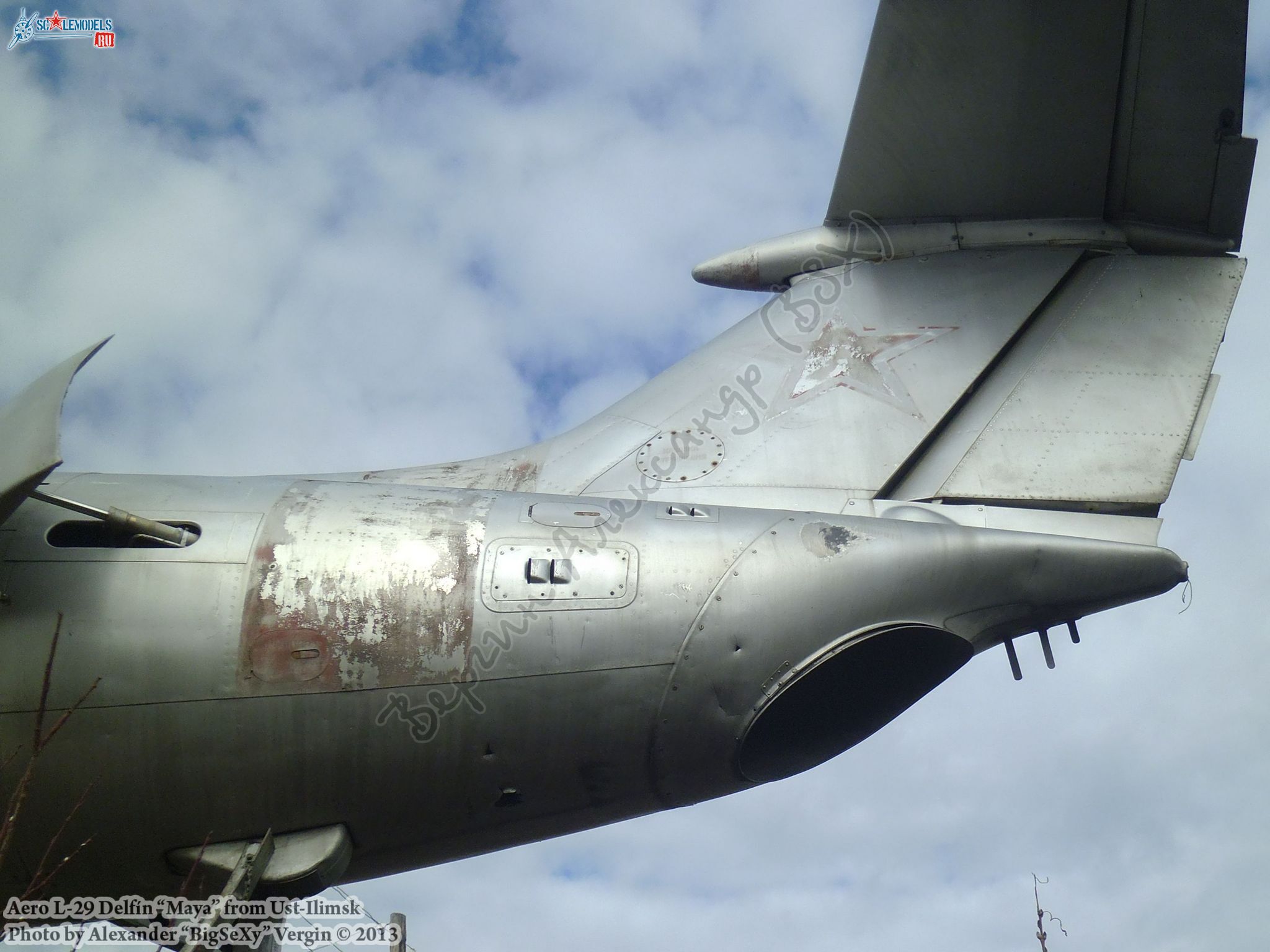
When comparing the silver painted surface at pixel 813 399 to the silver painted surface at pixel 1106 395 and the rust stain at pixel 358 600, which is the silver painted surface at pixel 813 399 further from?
the rust stain at pixel 358 600

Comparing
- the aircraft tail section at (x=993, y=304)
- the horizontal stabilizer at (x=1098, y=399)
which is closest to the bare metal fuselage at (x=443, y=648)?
the horizontal stabilizer at (x=1098, y=399)

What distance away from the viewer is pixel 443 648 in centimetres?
512

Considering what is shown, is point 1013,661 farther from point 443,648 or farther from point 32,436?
point 32,436

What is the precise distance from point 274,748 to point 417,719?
63 centimetres

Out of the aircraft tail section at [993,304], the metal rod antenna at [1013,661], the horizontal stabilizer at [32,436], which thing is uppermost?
the aircraft tail section at [993,304]

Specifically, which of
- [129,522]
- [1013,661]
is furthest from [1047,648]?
[129,522]

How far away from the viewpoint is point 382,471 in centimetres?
661

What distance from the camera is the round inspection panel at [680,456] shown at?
20.5 feet

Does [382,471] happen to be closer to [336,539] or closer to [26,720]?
[336,539]

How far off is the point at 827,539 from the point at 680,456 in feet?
3.74

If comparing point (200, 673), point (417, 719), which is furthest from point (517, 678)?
point (200, 673)

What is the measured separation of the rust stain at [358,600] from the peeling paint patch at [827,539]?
154 centimetres

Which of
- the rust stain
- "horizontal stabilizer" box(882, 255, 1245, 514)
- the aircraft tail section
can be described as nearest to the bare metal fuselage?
the rust stain

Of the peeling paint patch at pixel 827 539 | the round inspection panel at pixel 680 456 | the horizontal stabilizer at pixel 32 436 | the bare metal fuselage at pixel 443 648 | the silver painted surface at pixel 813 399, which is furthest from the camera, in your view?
the round inspection panel at pixel 680 456
